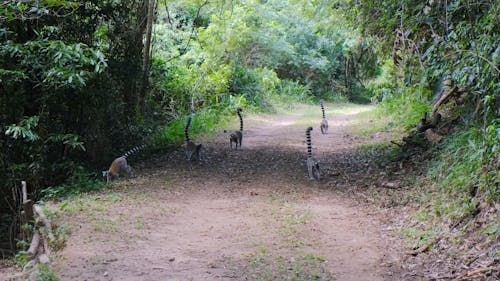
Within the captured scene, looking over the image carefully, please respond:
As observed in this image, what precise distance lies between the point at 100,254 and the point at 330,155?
750 centimetres

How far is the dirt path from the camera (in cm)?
555

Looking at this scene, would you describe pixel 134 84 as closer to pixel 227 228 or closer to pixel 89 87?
pixel 89 87

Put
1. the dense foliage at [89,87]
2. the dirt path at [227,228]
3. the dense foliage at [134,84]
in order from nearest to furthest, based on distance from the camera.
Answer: the dirt path at [227,228], the dense foliage at [134,84], the dense foliage at [89,87]

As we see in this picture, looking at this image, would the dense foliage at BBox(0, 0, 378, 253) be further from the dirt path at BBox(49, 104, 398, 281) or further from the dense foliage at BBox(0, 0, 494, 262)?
the dirt path at BBox(49, 104, 398, 281)

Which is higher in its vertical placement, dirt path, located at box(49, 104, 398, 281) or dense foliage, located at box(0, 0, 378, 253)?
dense foliage, located at box(0, 0, 378, 253)

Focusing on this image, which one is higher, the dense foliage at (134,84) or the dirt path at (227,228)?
the dense foliage at (134,84)

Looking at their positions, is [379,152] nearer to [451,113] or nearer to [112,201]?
[451,113]

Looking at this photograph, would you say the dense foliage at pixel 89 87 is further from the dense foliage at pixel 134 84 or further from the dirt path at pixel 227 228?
the dirt path at pixel 227 228

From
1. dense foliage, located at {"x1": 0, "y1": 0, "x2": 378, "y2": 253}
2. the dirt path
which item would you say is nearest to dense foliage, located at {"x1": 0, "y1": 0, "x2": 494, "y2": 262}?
dense foliage, located at {"x1": 0, "y1": 0, "x2": 378, "y2": 253}

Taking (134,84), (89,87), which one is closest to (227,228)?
(89,87)

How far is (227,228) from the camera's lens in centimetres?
713

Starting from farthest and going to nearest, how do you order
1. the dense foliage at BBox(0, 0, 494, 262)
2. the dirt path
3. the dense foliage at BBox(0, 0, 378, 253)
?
the dense foliage at BBox(0, 0, 378, 253)
the dense foliage at BBox(0, 0, 494, 262)
the dirt path

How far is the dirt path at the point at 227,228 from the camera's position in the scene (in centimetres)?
555

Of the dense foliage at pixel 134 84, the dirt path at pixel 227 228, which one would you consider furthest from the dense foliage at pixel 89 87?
the dirt path at pixel 227 228
